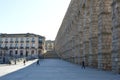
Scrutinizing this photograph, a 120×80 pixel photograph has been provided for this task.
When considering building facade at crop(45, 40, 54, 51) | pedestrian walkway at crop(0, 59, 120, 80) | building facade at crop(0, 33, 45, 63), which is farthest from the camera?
building facade at crop(45, 40, 54, 51)

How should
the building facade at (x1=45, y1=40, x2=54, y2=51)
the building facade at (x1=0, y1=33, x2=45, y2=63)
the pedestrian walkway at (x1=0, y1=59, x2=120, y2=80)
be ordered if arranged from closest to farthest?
the pedestrian walkway at (x1=0, y1=59, x2=120, y2=80), the building facade at (x1=0, y1=33, x2=45, y2=63), the building facade at (x1=45, y1=40, x2=54, y2=51)

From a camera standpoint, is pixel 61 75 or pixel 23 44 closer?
pixel 61 75

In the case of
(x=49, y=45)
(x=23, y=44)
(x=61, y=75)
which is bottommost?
(x=61, y=75)

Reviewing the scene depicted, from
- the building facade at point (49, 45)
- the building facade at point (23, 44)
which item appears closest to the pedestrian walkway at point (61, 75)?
the building facade at point (23, 44)

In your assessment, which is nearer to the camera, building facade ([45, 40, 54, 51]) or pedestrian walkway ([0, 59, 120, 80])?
pedestrian walkway ([0, 59, 120, 80])

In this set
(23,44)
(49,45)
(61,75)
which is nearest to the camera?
(61,75)

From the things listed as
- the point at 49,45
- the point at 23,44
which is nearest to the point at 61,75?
the point at 23,44

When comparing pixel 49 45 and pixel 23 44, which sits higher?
pixel 49 45

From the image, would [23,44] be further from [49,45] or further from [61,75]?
[61,75]

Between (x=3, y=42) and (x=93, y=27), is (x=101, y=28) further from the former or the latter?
(x=3, y=42)

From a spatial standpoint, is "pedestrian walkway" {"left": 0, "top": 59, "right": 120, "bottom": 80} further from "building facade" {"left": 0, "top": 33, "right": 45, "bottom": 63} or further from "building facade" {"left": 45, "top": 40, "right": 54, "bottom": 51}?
"building facade" {"left": 45, "top": 40, "right": 54, "bottom": 51}

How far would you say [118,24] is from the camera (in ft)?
65.3

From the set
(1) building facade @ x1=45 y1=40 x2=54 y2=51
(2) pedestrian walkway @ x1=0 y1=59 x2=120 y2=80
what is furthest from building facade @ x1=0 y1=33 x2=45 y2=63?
(2) pedestrian walkway @ x1=0 y1=59 x2=120 y2=80

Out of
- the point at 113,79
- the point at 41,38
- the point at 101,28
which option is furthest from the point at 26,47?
the point at 113,79
